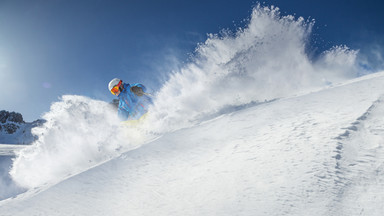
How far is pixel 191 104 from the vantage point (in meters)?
8.16

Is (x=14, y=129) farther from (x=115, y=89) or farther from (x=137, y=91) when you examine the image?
(x=137, y=91)

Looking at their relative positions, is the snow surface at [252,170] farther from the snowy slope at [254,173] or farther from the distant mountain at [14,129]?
the distant mountain at [14,129]

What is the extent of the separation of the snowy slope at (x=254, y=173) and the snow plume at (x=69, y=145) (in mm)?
1863

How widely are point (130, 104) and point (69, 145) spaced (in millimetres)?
2737

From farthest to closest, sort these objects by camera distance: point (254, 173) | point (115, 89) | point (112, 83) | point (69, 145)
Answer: point (112, 83)
point (115, 89)
point (69, 145)
point (254, 173)

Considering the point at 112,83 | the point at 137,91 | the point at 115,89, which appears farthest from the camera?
the point at 112,83

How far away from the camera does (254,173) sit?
8.77ft

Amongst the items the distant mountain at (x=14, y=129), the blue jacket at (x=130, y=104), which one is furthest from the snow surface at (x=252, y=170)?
the distant mountain at (x=14, y=129)

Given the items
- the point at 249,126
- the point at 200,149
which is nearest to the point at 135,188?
the point at 200,149

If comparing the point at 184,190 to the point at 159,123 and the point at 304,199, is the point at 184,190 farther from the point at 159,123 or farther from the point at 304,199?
the point at 159,123

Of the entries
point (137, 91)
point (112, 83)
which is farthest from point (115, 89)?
point (137, 91)

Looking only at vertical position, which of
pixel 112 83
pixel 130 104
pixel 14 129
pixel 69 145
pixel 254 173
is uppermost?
pixel 14 129

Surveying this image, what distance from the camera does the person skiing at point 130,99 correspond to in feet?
29.1

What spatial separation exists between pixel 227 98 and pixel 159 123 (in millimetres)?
2678
